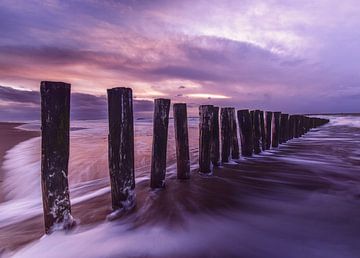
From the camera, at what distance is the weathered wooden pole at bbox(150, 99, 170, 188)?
410 centimetres

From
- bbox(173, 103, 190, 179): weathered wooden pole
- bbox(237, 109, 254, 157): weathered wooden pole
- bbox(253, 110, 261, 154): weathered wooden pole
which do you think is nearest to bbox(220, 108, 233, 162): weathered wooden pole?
bbox(237, 109, 254, 157): weathered wooden pole

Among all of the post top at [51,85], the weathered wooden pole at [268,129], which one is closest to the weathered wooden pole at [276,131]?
the weathered wooden pole at [268,129]

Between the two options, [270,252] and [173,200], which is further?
[173,200]

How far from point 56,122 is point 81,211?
1.27 m

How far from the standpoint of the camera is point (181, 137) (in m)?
4.64

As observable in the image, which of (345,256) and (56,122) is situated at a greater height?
(56,122)

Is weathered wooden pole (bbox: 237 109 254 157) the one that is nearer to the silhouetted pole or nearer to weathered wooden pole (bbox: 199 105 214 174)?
weathered wooden pole (bbox: 199 105 214 174)

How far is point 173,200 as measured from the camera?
11.8 feet

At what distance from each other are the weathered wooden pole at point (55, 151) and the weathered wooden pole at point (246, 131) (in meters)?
4.43

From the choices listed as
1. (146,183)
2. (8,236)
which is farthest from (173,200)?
(8,236)

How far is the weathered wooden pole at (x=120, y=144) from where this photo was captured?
3324mm

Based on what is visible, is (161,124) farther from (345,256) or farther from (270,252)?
(345,256)

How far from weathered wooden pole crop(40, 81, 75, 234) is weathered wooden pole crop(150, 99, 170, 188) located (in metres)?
1.39

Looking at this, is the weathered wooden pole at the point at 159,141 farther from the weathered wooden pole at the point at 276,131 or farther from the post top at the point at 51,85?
the weathered wooden pole at the point at 276,131
